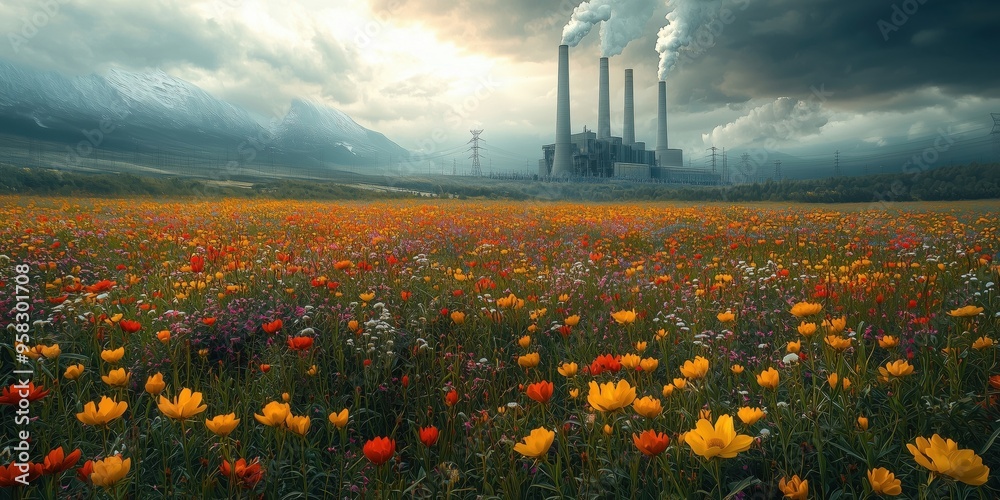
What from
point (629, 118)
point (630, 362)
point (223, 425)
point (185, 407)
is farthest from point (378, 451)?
point (629, 118)

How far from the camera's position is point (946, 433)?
1627 mm

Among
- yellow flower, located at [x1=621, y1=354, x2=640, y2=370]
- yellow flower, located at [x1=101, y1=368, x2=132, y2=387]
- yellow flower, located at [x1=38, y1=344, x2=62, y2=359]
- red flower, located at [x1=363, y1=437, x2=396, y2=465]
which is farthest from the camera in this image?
yellow flower, located at [x1=38, y1=344, x2=62, y2=359]

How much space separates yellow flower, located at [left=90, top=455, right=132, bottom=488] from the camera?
3.92 feet

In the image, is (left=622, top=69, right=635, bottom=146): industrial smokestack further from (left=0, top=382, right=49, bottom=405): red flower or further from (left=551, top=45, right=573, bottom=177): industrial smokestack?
(left=0, top=382, right=49, bottom=405): red flower

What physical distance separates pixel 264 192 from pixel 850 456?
1099 inches

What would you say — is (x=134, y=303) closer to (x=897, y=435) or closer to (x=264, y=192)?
(x=897, y=435)

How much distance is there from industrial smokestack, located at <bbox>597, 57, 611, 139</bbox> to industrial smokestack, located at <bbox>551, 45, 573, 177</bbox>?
33.4ft

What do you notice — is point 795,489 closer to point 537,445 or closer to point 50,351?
point 537,445

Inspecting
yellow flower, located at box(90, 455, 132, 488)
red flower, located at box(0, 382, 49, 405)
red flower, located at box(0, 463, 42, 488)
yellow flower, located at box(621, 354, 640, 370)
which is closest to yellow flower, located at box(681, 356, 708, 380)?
yellow flower, located at box(621, 354, 640, 370)

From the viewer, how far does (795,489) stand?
1240 mm

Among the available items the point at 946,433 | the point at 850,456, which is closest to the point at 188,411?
the point at 850,456

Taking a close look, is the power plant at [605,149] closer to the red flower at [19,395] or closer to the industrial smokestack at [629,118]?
the industrial smokestack at [629,118]

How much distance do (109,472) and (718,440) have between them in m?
1.54

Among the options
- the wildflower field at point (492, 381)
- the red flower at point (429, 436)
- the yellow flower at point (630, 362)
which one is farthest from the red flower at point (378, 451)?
the yellow flower at point (630, 362)
